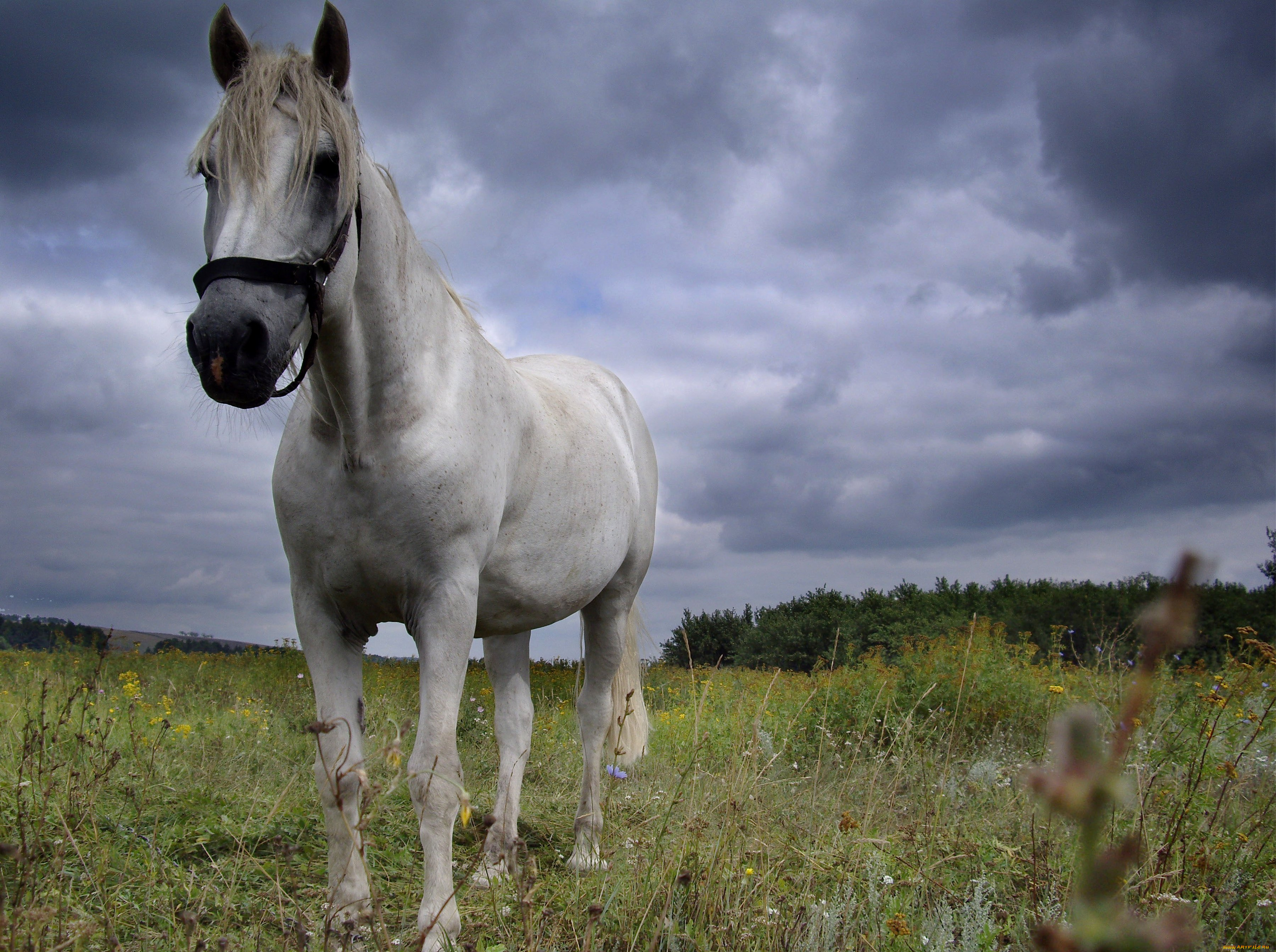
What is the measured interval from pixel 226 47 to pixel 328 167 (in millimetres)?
673

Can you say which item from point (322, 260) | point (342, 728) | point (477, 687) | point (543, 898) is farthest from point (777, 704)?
point (322, 260)

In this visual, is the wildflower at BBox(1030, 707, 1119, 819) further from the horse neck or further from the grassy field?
the horse neck

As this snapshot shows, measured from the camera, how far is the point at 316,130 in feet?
8.37

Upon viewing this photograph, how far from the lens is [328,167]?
2627 mm

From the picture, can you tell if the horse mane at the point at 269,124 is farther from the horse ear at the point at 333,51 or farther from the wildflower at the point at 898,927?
the wildflower at the point at 898,927

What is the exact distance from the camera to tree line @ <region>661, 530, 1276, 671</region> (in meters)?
18.4

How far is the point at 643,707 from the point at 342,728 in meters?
2.50

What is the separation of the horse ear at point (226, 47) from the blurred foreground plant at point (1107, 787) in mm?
3174

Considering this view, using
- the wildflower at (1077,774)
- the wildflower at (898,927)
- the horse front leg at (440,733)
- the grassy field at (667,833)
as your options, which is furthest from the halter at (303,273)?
the wildflower at (1077,774)

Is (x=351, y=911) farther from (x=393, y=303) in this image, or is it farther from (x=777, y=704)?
(x=777, y=704)

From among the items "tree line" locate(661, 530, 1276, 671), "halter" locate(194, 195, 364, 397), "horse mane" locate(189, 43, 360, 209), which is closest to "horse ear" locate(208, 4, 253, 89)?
"horse mane" locate(189, 43, 360, 209)

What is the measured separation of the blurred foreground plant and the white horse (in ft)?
5.73

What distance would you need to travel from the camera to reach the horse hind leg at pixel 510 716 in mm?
3932

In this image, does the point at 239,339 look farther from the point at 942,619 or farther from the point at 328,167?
the point at 942,619
